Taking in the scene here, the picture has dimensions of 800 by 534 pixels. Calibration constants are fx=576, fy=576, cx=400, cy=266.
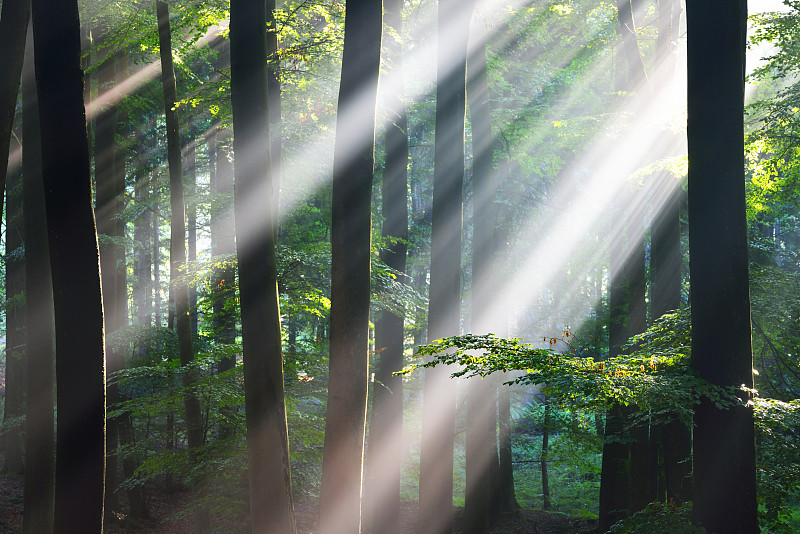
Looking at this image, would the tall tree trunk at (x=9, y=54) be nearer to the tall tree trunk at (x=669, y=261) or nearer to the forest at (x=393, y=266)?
the forest at (x=393, y=266)

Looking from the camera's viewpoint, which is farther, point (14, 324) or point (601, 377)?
point (14, 324)

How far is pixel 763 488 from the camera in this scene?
5707 mm

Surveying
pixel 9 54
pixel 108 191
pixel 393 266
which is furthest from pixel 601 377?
pixel 108 191

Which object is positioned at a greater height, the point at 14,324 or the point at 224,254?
the point at 224,254

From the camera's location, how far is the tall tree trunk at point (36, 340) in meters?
9.18

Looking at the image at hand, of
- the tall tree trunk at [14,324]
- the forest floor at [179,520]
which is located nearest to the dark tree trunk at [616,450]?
the forest floor at [179,520]

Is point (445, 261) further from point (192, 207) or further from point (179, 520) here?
point (192, 207)

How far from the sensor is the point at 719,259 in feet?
19.0

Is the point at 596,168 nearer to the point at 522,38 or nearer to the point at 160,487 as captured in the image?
the point at 522,38

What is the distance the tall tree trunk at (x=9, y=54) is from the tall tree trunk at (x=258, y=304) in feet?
8.84

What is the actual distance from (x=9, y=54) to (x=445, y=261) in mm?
6762

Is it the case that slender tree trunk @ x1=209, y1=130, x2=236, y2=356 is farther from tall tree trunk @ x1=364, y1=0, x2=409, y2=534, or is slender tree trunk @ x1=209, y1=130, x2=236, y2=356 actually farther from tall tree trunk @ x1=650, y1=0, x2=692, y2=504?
tall tree trunk @ x1=650, y1=0, x2=692, y2=504

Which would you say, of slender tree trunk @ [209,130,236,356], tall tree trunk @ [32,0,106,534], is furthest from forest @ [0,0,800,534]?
slender tree trunk @ [209,130,236,356]

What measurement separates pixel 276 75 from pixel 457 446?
63.3ft
